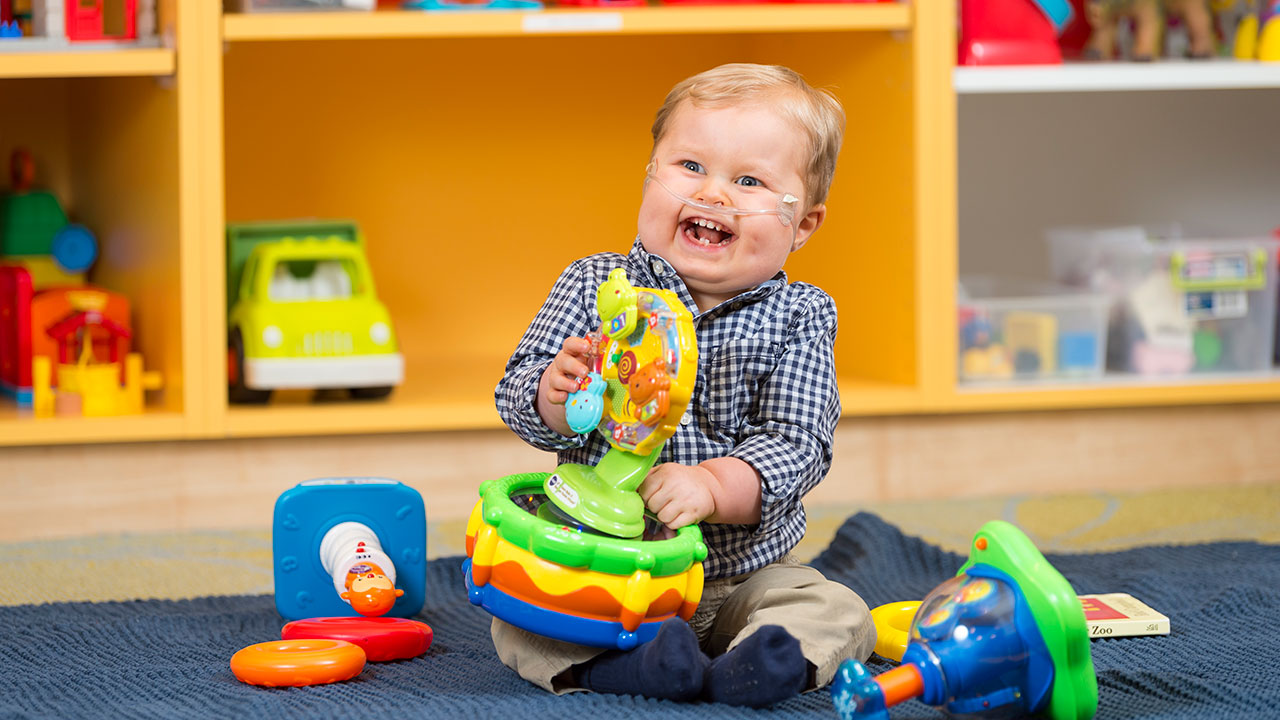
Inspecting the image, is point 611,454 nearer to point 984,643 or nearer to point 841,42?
point 984,643

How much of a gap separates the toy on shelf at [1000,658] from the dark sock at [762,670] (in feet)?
0.19

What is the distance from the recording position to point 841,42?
1.63m

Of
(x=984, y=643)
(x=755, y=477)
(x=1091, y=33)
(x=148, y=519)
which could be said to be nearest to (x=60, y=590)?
(x=148, y=519)

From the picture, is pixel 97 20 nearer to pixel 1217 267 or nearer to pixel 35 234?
pixel 35 234

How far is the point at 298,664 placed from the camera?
0.88 meters

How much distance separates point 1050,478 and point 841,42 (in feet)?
1.82

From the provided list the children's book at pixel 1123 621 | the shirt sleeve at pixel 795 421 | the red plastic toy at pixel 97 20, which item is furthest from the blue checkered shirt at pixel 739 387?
the red plastic toy at pixel 97 20

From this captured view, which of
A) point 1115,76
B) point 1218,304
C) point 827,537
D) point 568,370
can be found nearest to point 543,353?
point 568,370

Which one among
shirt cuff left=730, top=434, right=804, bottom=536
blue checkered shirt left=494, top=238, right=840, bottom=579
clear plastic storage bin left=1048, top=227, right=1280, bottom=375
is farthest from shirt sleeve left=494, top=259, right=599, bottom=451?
clear plastic storage bin left=1048, top=227, right=1280, bottom=375

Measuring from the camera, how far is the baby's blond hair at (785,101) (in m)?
0.94

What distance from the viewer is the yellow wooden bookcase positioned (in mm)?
1390

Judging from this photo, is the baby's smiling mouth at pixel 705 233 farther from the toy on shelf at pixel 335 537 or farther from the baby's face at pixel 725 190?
the toy on shelf at pixel 335 537

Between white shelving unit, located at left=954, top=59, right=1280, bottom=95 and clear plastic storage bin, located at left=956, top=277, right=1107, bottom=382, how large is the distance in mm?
239

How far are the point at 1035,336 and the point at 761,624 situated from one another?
83 centimetres
